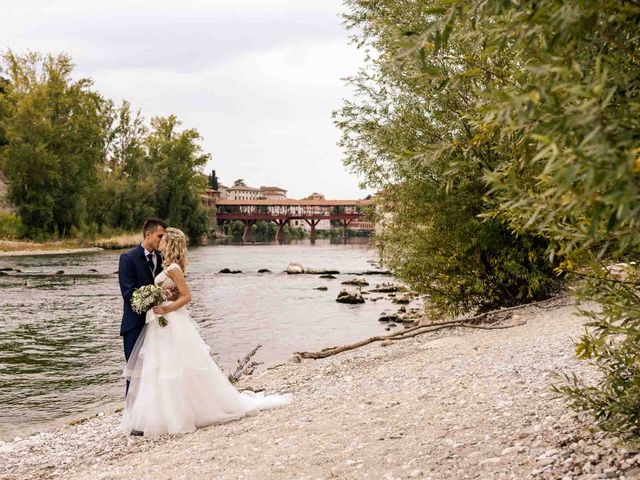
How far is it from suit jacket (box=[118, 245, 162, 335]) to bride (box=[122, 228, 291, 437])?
0.21 meters

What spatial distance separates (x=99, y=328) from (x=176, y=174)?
6948 centimetres

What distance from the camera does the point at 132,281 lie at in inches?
337

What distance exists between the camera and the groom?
8406 millimetres

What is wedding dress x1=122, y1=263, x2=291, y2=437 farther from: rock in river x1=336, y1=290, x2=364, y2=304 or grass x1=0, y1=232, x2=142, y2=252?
grass x1=0, y1=232, x2=142, y2=252

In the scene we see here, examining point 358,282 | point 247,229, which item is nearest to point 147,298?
point 358,282

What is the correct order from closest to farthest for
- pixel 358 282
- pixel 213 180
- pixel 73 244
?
pixel 358 282 < pixel 73 244 < pixel 213 180

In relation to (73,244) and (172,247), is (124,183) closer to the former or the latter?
(73,244)

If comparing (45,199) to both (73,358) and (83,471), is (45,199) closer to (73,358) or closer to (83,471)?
(73,358)

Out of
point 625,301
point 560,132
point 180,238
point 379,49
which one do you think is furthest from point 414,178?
point 560,132

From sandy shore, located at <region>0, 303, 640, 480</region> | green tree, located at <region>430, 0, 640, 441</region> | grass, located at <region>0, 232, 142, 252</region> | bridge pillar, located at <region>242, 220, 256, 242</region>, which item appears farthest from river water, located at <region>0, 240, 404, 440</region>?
bridge pillar, located at <region>242, 220, 256, 242</region>

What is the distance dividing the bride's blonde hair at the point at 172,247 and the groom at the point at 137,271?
0.62ft

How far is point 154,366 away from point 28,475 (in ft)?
6.40

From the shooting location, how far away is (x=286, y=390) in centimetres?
1048

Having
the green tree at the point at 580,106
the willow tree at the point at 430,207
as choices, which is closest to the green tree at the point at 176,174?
the willow tree at the point at 430,207
